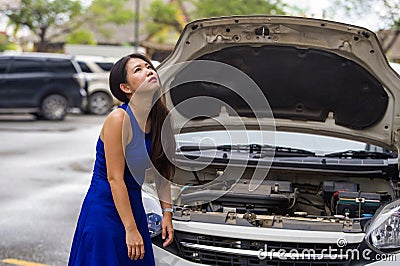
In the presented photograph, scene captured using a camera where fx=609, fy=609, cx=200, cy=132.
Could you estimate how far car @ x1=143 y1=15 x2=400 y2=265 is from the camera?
11.3ft

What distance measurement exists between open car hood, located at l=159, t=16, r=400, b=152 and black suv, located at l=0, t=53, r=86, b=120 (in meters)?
12.6

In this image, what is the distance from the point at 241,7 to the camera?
27.5 metres

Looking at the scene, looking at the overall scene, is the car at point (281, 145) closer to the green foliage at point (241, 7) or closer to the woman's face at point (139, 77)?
the woman's face at point (139, 77)

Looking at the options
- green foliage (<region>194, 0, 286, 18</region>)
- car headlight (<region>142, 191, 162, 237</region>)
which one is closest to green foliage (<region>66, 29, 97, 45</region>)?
green foliage (<region>194, 0, 286, 18</region>)

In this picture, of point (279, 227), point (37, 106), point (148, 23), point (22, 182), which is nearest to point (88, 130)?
point (37, 106)

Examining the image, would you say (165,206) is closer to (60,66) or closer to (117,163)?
(117,163)

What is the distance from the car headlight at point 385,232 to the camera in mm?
3363

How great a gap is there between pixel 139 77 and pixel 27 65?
47.1 feet

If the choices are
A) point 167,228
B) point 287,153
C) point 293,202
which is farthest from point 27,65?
point 167,228

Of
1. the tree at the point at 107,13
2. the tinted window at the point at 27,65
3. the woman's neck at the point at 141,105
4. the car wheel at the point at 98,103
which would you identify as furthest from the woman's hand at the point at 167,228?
the tree at the point at 107,13

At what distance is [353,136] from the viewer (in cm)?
467

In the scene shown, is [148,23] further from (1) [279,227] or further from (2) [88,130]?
(1) [279,227]

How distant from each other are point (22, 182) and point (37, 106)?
880 cm

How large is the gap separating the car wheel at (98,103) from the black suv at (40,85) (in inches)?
73.6
